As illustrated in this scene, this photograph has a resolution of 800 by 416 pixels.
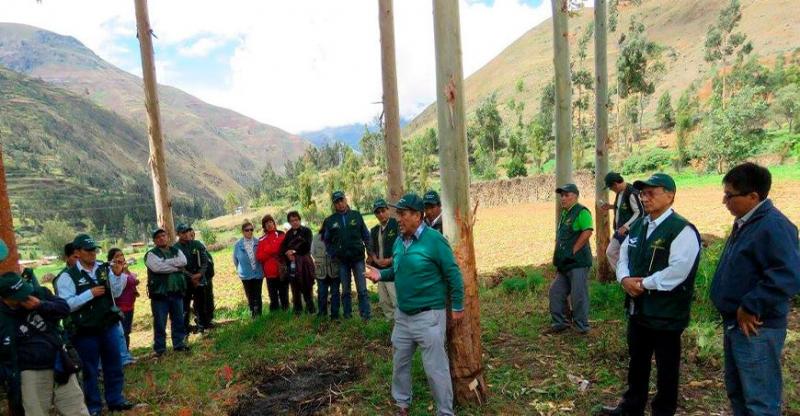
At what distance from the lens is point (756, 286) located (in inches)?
108

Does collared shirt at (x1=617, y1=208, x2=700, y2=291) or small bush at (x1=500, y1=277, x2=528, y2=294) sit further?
small bush at (x1=500, y1=277, x2=528, y2=294)

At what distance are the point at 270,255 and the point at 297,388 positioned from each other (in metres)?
3.25

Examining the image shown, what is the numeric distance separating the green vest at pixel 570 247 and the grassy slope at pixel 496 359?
3.08 ft

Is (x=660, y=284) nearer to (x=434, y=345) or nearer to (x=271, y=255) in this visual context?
(x=434, y=345)

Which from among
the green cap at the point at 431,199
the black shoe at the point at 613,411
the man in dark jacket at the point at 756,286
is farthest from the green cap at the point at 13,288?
the man in dark jacket at the point at 756,286

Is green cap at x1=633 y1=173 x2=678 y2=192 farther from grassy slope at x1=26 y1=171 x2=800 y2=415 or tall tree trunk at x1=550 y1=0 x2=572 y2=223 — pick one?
tall tree trunk at x1=550 y1=0 x2=572 y2=223

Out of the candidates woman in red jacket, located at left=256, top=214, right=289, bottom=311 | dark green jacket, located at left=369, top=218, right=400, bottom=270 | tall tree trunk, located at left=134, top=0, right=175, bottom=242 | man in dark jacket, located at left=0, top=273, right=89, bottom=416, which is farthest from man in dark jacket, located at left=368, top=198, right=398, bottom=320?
tall tree trunk, located at left=134, top=0, right=175, bottom=242

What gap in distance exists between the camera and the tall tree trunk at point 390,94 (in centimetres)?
766

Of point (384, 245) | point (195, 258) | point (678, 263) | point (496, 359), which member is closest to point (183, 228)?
point (195, 258)

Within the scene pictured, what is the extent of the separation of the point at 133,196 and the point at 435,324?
130715 millimetres

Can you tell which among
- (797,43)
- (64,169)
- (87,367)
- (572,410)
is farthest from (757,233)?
(64,169)

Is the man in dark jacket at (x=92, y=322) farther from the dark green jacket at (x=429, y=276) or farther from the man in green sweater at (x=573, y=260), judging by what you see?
the man in green sweater at (x=573, y=260)

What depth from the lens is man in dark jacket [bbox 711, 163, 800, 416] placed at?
8.81ft

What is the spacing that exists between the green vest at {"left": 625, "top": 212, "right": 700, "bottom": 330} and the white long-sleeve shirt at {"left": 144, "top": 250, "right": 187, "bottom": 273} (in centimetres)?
586
